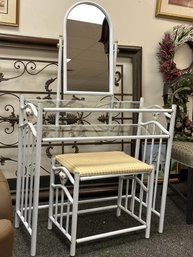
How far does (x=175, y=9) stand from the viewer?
90.1 inches

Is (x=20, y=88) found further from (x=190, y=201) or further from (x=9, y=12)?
(x=190, y=201)

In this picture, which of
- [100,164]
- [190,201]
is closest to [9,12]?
[100,164]

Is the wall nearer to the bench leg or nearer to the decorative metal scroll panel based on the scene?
the decorative metal scroll panel

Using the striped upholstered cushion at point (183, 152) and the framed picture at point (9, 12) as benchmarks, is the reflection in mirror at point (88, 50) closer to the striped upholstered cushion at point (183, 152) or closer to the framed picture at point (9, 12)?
the framed picture at point (9, 12)

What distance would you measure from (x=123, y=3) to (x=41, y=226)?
155 centimetres

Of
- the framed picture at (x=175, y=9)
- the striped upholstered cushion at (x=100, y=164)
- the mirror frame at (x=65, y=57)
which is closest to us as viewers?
the striped upholstered cushion at (x=100, y=164)

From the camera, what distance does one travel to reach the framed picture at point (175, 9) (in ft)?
7.38

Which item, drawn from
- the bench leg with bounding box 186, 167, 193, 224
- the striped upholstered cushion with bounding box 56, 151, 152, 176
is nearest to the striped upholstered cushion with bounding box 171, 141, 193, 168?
the bench leg with bounding box 186, 167, 193, 224

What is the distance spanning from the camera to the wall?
197 centimetres

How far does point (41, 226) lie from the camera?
1729mm

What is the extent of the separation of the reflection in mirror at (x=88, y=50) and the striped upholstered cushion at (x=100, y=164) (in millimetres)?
385

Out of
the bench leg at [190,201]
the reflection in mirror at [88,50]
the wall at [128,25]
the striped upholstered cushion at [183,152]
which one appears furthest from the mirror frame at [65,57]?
the bench leg at [190,201]

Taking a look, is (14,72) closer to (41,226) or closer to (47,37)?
(47,37)

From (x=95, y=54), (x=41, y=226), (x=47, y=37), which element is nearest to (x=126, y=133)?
(x=95, y=54)
